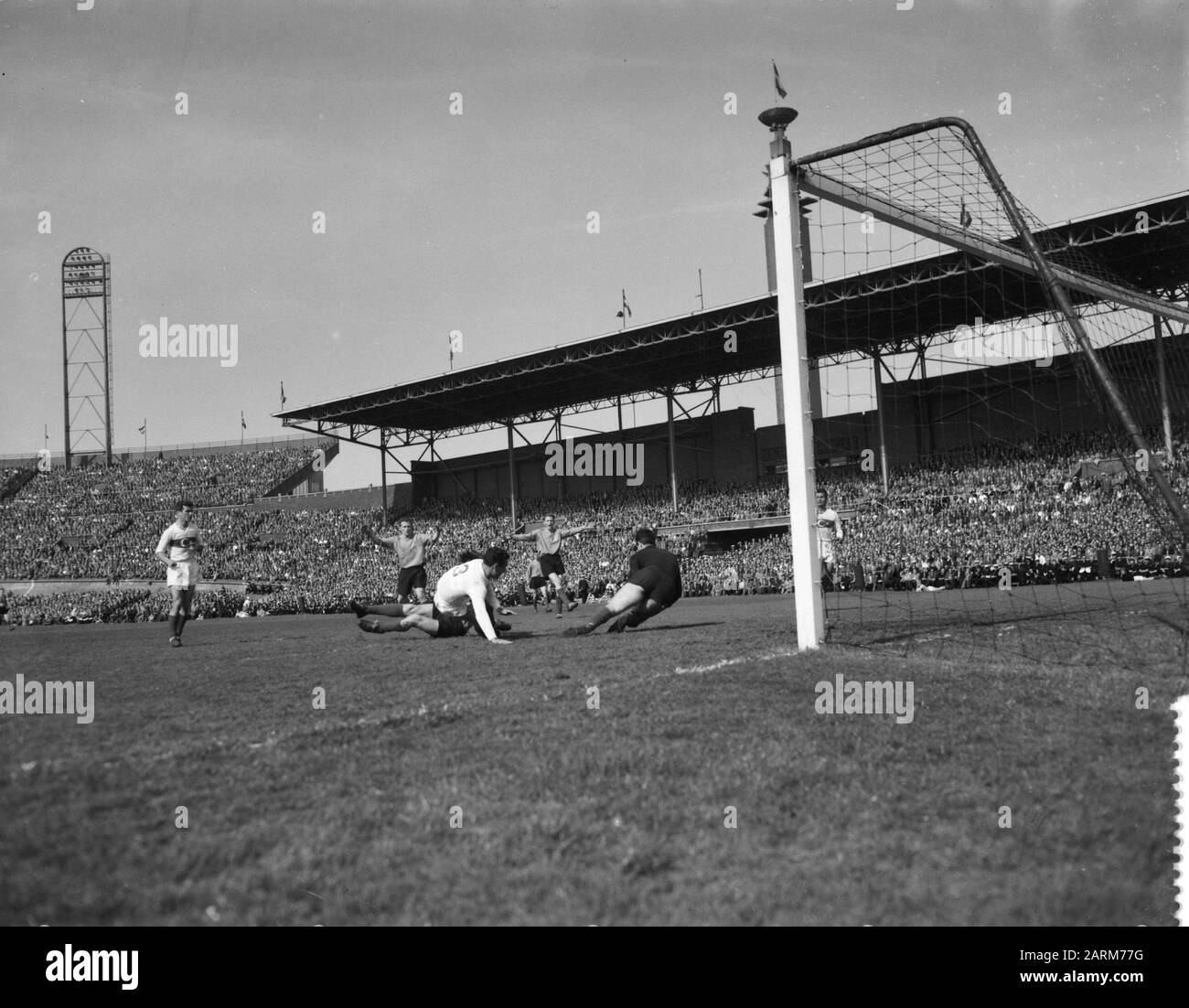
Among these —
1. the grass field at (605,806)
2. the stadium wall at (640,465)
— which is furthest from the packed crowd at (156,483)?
the grass field at (605,806)

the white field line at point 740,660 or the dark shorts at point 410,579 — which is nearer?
the white field line at point 740,660

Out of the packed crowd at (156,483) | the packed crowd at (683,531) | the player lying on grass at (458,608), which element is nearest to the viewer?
the player lying on grass at (458,608)

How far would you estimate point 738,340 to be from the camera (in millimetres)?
38094

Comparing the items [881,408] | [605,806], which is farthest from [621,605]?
[881,408]

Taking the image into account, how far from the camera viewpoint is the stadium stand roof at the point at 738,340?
2786cm

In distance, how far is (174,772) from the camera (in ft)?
13.5

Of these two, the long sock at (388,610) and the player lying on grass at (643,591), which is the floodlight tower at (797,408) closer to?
the player lying on grass at (643,591)

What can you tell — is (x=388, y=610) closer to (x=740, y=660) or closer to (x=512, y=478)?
(x=740, y=660)

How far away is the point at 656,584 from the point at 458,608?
2.33 meters

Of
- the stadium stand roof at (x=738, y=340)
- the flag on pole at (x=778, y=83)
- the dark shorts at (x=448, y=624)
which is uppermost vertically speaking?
the stadium stand roof at (x=738, y=340)

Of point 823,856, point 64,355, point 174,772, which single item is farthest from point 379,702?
point 64,355

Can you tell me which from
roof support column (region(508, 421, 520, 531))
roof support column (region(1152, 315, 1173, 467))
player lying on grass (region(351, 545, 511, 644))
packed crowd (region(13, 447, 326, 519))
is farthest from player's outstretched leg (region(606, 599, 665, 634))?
packed crowd (region(13, 447, 326, 519))

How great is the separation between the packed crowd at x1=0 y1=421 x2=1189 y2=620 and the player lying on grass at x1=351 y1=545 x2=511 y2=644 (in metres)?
7.32

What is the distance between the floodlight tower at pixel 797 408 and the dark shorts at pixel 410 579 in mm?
7733
